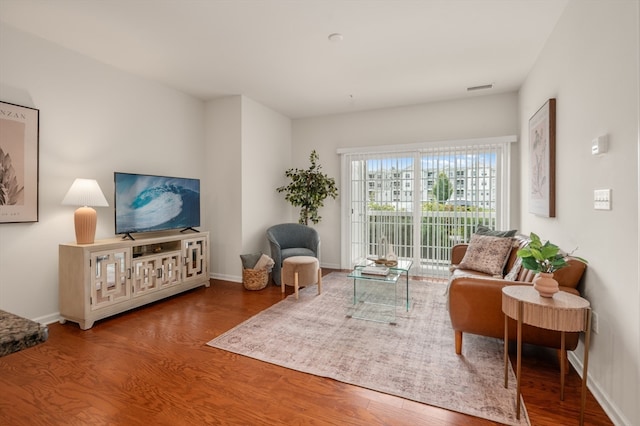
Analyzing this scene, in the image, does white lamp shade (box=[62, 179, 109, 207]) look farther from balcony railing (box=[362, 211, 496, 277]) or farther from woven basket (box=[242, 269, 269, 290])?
balcony railing (box=[362, 211, 496, 277])

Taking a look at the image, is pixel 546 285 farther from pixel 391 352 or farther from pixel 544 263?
pixel 391 352

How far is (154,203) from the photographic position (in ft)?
12.7

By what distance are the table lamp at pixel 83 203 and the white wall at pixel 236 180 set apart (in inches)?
71.9

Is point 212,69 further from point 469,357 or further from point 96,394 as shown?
point 469,357

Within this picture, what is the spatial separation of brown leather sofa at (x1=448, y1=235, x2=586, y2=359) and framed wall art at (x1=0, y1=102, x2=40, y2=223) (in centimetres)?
390

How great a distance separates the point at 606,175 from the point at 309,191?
157 inches

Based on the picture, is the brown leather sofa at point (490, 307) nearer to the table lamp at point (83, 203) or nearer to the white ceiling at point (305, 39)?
the white ceiling at point (305, 39)

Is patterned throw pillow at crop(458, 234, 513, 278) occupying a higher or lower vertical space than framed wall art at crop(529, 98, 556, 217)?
lower

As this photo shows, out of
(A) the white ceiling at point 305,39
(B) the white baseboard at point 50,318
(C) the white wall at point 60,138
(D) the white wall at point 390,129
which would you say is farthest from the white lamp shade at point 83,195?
(D) the white wall at point 390,129

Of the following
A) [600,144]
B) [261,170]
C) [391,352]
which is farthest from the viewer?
[261,170]

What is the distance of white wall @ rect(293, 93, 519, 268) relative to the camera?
15.0ft

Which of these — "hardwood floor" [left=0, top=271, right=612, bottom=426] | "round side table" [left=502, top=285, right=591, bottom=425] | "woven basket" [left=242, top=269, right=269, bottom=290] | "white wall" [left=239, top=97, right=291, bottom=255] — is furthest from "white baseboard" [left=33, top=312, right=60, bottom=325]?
"round side table" [left=502, top=285, right=591, bottom=425]

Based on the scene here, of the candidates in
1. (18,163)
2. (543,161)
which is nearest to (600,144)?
(543,161)

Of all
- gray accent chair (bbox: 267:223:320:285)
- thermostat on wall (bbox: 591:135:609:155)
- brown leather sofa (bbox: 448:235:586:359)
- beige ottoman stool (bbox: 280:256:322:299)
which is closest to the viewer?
thermostat on wall (bbox: 591:135:609:155)
